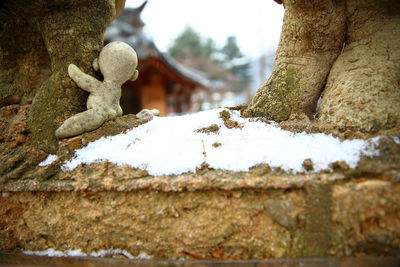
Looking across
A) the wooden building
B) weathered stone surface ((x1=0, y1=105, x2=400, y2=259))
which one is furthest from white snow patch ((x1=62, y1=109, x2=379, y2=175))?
the wooden building

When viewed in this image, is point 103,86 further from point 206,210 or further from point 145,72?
point 145,72

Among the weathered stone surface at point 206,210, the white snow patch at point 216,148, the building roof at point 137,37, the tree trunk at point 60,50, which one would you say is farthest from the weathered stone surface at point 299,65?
the building roof at point 137,37

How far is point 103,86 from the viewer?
4.85ft

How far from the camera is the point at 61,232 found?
1200 millimetres

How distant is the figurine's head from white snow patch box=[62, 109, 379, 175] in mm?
351

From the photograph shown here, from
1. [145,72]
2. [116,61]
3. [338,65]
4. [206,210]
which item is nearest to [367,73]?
[338,65]

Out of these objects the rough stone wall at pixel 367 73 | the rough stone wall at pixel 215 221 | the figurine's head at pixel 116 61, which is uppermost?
the figurine's head at pixel 116 61

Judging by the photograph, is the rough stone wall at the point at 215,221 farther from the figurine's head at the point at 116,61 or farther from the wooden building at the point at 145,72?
the wooden building at the point at 145,72

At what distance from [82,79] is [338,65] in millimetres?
1460

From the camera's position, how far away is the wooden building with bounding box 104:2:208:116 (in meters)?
6.25

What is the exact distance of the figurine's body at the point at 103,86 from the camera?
138 centimetres

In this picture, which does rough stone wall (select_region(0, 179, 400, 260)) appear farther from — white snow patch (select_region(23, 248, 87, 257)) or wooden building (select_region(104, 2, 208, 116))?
wooden building (select_region(104, 2, 208, 116))

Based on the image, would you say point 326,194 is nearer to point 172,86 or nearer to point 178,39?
point 172,86

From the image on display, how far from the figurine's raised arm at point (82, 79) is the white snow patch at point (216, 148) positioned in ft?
1.06
